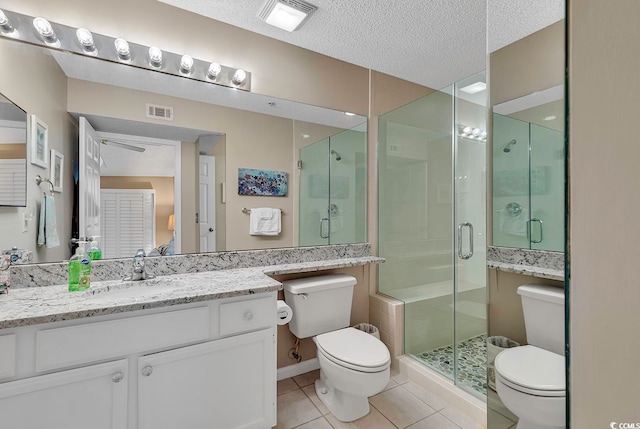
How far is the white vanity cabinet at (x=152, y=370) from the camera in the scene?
3.41 feet

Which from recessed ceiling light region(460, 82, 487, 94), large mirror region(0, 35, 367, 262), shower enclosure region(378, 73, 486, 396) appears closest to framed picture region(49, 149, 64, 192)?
large mirror region(0, 35, 367, 262)

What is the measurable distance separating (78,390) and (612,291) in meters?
1.57

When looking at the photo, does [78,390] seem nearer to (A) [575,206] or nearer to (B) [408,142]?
(A) [575,206]

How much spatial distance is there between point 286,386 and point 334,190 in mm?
1482

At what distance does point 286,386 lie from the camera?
2.01 meters

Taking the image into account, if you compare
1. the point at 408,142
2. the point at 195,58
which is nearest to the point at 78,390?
the point at 195,58

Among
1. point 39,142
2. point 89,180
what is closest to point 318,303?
point 89,180

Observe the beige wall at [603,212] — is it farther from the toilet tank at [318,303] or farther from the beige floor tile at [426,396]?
the beige floor tile at [426,396]

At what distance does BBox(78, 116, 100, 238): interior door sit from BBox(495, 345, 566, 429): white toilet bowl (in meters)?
1.94

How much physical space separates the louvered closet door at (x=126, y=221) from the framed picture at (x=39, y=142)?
29 centimetres

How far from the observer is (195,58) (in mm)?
1822

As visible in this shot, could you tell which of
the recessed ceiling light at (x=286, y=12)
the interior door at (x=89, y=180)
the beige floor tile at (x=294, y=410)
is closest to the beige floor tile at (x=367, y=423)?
the beige floor tile at (x=294, y=410)

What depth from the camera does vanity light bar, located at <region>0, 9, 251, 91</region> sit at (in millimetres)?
1414

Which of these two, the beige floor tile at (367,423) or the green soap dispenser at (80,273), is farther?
the beige floor tile at (367,423)
